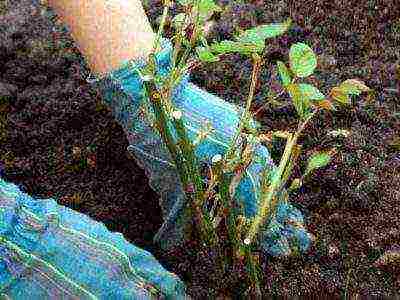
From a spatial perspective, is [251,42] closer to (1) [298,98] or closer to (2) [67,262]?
(1) [298,98]

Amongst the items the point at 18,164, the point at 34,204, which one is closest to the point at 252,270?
the point at 34,204

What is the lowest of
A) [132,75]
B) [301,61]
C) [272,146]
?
[272,146]

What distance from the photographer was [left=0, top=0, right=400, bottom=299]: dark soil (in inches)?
48.3

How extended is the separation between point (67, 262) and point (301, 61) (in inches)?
19.6

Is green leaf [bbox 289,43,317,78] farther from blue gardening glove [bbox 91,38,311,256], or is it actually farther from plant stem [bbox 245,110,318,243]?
blue gardening glove [bbox 91,38,311,256]

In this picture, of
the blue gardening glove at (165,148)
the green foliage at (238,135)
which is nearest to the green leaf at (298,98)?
the green foliage at (238,135)

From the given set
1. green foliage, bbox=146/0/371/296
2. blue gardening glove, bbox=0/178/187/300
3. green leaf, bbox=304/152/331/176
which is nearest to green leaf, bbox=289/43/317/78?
green foliage, bbox=146/0/371/296

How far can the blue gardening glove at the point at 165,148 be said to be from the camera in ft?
4.26

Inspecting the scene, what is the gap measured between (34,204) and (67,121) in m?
0.57

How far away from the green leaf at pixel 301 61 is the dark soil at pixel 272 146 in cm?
38

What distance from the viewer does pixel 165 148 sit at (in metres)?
1.35

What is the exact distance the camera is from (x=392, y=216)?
50.2 inches

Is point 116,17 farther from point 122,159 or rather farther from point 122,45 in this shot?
point 122,159

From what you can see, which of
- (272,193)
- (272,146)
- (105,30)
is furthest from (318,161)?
(105,30)
